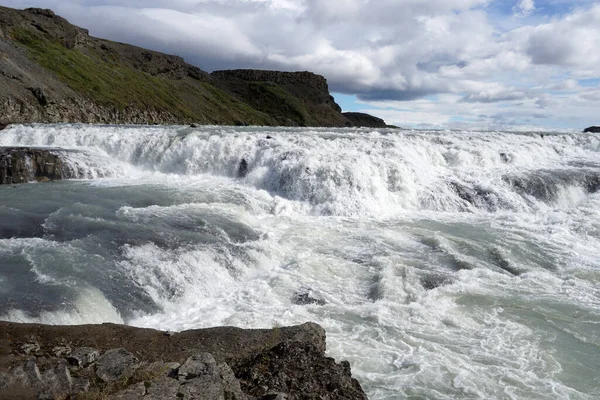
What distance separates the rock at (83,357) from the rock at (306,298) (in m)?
5.31

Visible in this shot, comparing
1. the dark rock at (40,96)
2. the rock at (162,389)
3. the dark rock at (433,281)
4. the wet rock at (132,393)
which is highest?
the dark rock at (40,96)

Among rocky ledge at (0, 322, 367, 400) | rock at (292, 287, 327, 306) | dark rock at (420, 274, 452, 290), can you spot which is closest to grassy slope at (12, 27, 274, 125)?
rock at (292, 287, 327, 306)

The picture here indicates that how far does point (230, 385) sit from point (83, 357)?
2060 mm

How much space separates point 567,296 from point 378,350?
6.20 metres

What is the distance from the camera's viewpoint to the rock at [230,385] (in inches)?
207

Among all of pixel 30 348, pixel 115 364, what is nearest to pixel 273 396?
pixel 115 364

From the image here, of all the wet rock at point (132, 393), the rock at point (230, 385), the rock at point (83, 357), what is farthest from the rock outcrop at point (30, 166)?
the rock at point (230, 385)

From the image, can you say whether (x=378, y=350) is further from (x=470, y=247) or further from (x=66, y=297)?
(x=470, y=247)

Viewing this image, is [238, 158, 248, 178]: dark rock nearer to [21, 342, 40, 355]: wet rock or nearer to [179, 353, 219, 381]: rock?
[21, 342, 40, 355]: wet rock

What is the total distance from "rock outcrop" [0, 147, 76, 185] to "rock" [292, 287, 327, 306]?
16377 mm

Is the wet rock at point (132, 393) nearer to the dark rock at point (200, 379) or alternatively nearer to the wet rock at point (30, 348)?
the dark rock at point (200, 379)

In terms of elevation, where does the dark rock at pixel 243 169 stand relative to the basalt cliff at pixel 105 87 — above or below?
below

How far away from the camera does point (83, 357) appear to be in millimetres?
5918

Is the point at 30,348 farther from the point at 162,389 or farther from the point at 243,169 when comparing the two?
the point at 243,169
